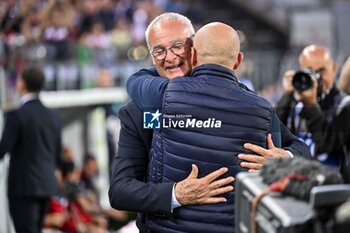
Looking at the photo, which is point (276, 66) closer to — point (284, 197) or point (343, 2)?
point (343, 2)

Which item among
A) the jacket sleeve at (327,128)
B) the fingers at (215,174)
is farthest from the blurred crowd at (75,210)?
the fingers at (215,174)

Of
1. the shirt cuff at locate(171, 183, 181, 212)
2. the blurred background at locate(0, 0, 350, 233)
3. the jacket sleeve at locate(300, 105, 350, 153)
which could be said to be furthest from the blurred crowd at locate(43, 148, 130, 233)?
the shirt cuff at locate(171, 183, 181, 212)

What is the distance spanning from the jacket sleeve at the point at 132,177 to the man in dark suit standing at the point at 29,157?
3349 millimetres

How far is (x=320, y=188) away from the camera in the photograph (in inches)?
93.5

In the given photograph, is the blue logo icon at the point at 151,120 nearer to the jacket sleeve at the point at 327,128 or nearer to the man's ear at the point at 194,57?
the man's ear at the point at 194,57

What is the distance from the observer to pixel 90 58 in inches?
528

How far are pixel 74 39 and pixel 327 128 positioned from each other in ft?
29.8

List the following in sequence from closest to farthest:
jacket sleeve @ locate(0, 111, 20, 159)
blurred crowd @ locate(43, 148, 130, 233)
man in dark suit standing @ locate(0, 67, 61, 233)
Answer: jacket sleeve @ locate(0, 111, 20, 159) < man in dark suit standing @ locate(0, 67, 61, 233) < blurred crowd @ locate(43, 148, 130, 233)

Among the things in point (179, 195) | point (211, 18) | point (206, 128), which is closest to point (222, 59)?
point (206, 128)

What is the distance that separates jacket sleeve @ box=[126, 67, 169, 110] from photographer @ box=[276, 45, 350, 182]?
1.14 meters

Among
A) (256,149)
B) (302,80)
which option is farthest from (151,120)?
(302,80)

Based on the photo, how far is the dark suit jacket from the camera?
698 centimetres

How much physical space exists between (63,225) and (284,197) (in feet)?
21.6

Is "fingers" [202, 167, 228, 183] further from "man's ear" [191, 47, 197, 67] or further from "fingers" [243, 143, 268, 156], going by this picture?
"man's ear" [191, 47, 197, 67]
